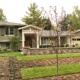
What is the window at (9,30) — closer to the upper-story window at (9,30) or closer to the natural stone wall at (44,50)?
the upper-story window at (9,30)

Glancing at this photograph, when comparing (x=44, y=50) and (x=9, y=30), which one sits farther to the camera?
(x=9, y=30)

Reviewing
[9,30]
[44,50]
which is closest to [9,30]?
[9,30]

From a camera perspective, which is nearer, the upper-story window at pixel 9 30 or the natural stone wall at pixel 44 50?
the natural stone wall at pixel 44 50

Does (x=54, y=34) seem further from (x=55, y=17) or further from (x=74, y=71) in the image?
(x=74, y=71)

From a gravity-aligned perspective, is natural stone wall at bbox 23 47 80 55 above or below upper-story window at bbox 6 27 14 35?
below

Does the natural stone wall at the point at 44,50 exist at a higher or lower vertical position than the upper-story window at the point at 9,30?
lower

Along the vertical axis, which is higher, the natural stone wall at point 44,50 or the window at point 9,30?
the window at point 9,30

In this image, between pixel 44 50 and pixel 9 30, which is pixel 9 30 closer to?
pixel 9 30

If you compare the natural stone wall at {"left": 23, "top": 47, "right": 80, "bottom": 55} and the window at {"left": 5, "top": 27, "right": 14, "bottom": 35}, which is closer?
the natural stone wall at {"left": 23, "top": 47, "right": 80, "bottom": 55}

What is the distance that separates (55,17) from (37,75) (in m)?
4.04

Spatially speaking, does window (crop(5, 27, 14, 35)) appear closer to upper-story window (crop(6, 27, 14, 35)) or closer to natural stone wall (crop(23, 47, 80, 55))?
upper-story window (crop(6, 27, 14, 35))

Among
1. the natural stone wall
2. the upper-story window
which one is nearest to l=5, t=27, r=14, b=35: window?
the upper-story window

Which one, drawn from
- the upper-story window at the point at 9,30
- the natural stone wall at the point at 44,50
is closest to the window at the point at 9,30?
the upper-story window at the point at 9,30

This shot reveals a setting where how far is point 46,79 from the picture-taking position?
9.49m
